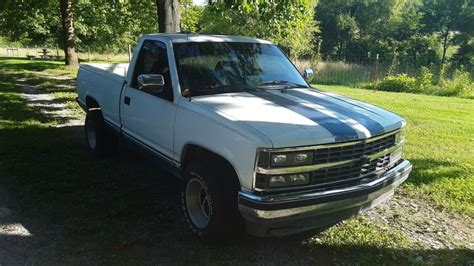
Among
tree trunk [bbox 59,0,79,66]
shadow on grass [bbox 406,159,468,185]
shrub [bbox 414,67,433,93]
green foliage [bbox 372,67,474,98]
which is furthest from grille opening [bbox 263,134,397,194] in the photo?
tree trunk [bbox 59,0,79,66]

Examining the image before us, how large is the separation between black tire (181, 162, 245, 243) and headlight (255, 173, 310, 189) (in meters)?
0.35

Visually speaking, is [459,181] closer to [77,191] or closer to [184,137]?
[184,137]

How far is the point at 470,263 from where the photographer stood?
3.94 m

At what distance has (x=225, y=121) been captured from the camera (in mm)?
3604

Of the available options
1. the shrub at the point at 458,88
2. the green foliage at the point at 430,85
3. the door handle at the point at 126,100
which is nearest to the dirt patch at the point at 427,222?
the door handle at the point at 126,100

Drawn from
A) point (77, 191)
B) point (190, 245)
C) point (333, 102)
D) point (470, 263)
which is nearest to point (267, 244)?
point (190, 245)

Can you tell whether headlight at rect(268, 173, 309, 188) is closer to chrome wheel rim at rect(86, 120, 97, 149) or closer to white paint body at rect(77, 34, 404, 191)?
white paint body at rect(77, 34, 404, 191)

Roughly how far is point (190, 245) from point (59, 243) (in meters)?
1.21

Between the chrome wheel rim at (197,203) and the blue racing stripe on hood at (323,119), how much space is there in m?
1.10

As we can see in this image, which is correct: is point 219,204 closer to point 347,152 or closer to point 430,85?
point 347,152

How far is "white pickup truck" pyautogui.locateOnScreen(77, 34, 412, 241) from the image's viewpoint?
3371 millimetres

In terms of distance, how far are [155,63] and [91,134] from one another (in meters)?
2.49

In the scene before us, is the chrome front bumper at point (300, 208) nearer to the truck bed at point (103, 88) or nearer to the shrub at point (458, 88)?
the truck bed at point (103, 88)

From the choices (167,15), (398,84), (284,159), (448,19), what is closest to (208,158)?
(284,159)
